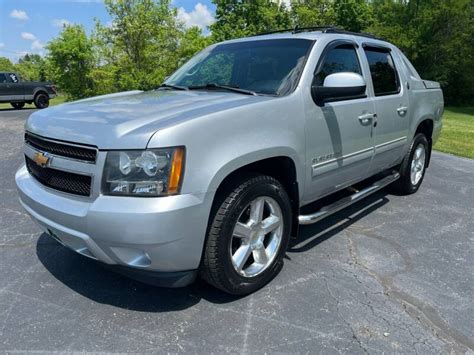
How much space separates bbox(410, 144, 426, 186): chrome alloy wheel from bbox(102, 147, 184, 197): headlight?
4017mm

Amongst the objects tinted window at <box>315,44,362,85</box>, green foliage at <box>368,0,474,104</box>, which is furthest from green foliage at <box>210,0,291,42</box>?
tinted window at <box>315,44,362,85</box>

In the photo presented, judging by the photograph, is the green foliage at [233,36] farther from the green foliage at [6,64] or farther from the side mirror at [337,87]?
the green foliage at [6,64]

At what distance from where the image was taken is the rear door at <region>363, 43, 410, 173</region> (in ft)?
14.1

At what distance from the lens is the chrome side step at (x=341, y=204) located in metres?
3.45

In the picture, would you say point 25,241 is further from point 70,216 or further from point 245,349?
point 245,349

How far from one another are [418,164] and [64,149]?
4729mm

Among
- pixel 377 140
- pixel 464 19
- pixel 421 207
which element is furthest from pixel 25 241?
pixel 464 19

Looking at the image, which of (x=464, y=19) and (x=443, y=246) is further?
(x=464, y=19)

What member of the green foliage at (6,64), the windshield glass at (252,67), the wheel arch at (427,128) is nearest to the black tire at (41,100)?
the windshield glass at (252,67)

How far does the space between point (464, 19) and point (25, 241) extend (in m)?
32.5

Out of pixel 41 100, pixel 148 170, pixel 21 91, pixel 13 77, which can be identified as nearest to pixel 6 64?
pixel 41 100

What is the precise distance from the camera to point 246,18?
3500 cm

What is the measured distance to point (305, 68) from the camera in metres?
3.40

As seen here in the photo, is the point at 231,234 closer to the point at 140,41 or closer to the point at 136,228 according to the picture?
the point at 136,228
